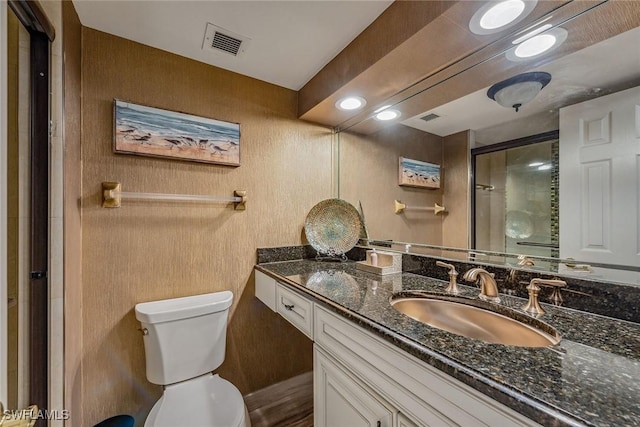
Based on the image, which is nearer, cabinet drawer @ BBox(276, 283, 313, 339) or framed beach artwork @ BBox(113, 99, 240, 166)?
cabinet drawer @ BBox(276, 283, 313, 339)

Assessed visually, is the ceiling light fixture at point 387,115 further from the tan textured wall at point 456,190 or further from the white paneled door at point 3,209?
the white paneled door at point 3,209

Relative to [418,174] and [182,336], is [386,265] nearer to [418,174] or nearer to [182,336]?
[418,174]

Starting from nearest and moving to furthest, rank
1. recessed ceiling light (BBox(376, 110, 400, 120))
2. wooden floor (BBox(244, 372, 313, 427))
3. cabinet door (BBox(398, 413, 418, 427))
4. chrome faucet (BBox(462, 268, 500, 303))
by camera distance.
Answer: cabinet door (BBox(398, 413, 418, 427)), chrome faucet (BBox(462, 268, 500, 303)), wooden floor (BBox(244, 372, 313, 427)), recessed ceiling light (BBox(376, 110, 400, 120))

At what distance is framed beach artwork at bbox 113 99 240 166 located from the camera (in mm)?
1365

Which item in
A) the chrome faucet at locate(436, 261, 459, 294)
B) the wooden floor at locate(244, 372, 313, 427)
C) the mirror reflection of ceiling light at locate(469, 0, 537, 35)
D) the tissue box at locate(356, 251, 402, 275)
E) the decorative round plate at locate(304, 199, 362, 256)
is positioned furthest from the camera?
the decorative round plate at locate(304, 199, 362, 256)

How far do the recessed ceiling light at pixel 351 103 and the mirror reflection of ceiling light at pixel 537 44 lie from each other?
0.75m

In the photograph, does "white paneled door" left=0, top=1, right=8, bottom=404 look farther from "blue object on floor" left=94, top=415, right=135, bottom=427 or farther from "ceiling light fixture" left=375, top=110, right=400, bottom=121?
"ceiling light fixture" left=375, top=110, right=400, bottom=121

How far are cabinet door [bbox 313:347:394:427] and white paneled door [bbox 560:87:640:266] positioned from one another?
2.85 feet

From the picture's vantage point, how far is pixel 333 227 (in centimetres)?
191

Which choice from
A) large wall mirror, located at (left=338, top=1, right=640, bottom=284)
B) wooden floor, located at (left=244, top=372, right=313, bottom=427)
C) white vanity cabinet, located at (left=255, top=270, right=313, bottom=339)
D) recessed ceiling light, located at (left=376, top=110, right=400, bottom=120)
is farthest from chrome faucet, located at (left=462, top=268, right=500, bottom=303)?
wooden floor, located at (left=244, top=372, right=313, bottom=427)

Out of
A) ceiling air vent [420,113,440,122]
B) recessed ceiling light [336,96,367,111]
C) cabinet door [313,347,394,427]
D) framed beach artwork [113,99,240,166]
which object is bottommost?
cabinet door [313,347,394,427]

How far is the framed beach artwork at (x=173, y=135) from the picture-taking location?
137cm

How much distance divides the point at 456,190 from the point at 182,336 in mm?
1582

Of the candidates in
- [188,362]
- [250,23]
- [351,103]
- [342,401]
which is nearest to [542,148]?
[351,103]
